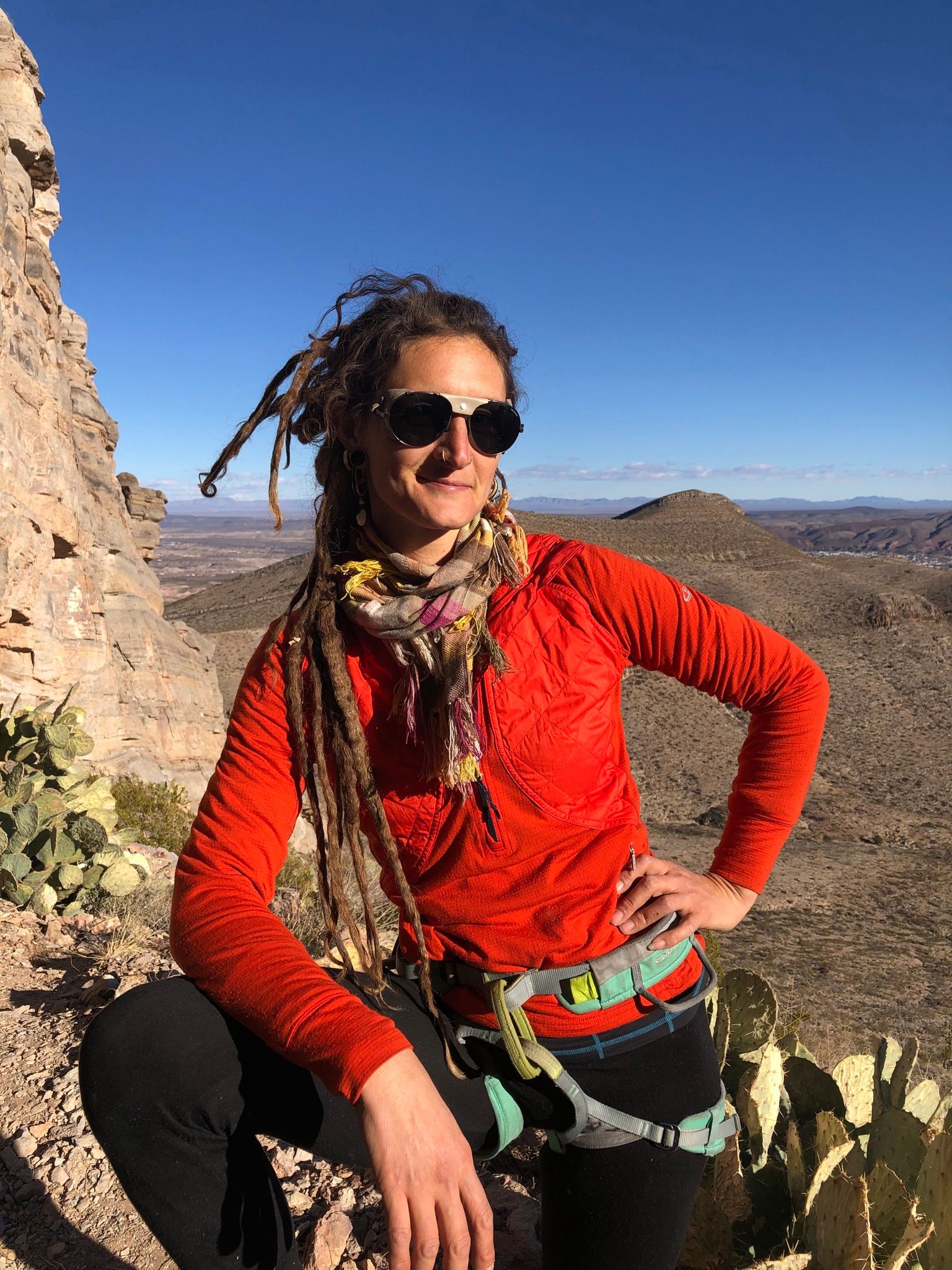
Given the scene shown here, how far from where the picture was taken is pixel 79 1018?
3.19 m

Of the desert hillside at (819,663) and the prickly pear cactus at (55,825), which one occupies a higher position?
the prickly pear cactus at (55,825)

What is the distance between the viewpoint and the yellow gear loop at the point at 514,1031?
5.50ft

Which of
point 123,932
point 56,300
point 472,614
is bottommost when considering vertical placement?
point 123,932

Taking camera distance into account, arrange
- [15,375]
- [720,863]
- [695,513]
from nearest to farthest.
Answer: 1. [720,863]
2. [15,375]
3. [695,513]

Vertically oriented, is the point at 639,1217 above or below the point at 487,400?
below

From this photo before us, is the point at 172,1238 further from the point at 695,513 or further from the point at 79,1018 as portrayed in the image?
Result: the point at 695,513

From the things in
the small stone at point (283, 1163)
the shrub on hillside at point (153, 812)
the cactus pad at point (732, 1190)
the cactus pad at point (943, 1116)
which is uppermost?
the cactus pad at point (732, 1190)

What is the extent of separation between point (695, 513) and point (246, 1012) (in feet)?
213

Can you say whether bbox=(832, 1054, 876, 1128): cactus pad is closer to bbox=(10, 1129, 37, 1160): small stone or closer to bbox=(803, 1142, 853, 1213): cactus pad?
bbox=(803, 1142, 853, 1213): cactus pad

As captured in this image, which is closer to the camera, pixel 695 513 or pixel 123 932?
pixel 123 932

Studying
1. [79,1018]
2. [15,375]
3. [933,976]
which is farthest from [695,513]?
[79,1018]

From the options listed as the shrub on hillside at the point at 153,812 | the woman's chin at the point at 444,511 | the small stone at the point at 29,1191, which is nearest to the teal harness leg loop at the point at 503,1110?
the woman's chin at the point at 444,511

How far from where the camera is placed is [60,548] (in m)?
8.87

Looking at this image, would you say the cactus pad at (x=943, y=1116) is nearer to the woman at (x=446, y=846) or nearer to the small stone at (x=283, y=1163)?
the woman at (x=446, y=846)
